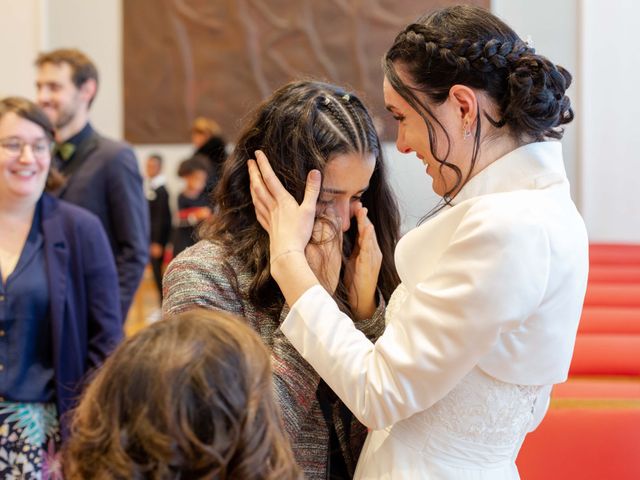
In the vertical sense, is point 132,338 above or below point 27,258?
above

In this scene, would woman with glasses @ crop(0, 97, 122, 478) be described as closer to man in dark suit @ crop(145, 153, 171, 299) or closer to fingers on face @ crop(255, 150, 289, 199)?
fingers on face @ crop(255, 150, 289, 199)

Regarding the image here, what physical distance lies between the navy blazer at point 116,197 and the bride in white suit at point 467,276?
2050 mm

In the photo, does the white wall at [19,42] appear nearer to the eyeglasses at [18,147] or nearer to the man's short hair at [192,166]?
the man's short hair at [192,166]

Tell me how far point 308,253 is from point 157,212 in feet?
21.0

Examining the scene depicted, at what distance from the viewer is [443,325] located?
47.7 inches

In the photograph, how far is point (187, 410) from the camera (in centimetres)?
91

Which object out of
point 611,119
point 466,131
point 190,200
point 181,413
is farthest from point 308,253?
point 611,119

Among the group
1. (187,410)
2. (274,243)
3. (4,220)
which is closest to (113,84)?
(4,220)

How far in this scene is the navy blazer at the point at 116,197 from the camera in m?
3.37

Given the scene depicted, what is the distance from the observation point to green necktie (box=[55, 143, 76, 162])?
11.5ft

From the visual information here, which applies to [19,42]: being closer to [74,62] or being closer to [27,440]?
[74,62]

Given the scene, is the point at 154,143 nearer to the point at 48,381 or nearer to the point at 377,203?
the point at 48,381

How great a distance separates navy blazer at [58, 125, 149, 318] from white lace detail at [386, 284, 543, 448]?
2204 millimetres

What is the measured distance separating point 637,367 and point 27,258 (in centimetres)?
195
